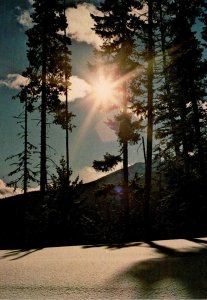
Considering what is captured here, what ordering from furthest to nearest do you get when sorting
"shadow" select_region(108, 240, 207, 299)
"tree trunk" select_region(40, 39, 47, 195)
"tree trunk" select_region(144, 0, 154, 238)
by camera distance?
"tree trunk" select_region(40, 39, 47, 195) → "tree trunk" select_region(144, 0, 154, 238) → "shadow" select_region(108, 240, 207, 299)

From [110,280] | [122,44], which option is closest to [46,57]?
[122,44]

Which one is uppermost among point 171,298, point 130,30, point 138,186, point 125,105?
point 130,30

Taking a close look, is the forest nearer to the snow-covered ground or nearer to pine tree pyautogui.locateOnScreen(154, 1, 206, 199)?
pine tree pyautogui.locateOnScreen(154, 1, 206, 199)

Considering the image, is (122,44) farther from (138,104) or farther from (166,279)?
(166,279)

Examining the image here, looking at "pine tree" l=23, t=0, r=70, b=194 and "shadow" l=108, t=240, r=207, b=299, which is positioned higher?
"pine tree" l=23, t=0, r=70, b=194

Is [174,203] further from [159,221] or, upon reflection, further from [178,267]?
[178,267]

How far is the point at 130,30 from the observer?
21.9 m

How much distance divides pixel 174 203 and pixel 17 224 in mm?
12889

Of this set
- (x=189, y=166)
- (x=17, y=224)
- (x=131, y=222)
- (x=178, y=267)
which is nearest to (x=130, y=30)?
(x=189, y=166)

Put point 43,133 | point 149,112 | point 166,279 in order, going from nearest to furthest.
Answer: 1. point 166,279
2. point 149,112
3. point 43,133

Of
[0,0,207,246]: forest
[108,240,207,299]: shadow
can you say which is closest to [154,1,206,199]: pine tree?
[0,0,207,246]: forest

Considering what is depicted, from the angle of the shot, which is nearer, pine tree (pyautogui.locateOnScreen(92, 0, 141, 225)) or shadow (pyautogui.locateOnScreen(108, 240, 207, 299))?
shadow (pyautogui.locateOnScreen(108, 240, 207, 299))

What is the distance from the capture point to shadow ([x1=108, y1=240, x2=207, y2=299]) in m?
2.65

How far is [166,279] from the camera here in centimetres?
301
